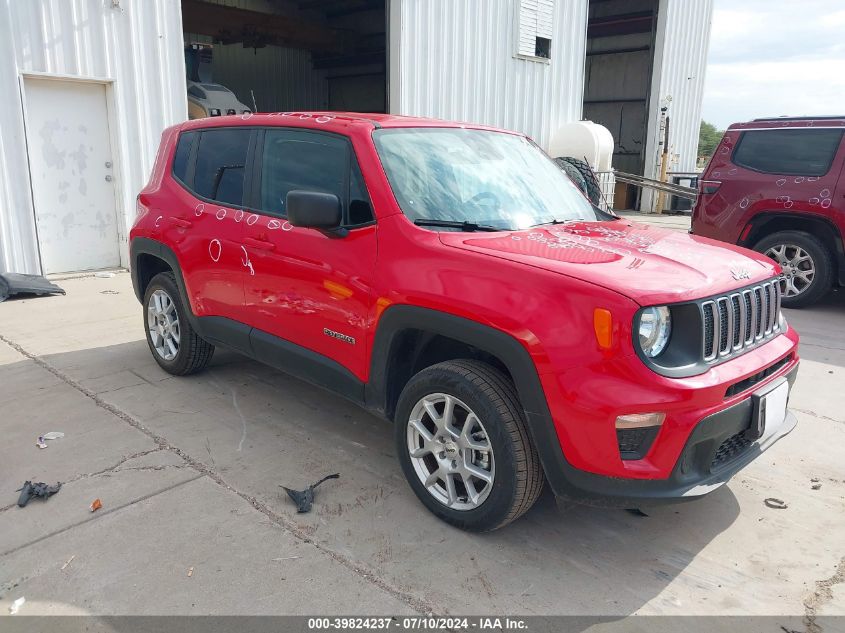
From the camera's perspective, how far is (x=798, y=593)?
102 inches

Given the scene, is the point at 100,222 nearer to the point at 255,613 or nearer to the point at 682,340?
the point at 255,613

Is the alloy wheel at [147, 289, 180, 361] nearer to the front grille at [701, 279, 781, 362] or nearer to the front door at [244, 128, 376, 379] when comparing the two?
the front door at [244, 128, 376, 379]

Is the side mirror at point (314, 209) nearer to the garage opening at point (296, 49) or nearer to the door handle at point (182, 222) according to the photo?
the door handle at point (182, 222)

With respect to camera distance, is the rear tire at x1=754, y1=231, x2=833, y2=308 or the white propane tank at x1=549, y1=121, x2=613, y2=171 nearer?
the rear tire at x1=754, y1=231, x2=833, y2=308

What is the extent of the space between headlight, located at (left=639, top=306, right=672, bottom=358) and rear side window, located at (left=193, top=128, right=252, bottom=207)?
2.58 metres

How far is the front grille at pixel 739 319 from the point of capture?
2582 millimetres

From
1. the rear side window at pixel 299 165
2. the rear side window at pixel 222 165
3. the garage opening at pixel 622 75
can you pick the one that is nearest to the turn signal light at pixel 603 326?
the rear side window at pixel 299 165

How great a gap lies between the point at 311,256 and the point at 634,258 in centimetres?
161

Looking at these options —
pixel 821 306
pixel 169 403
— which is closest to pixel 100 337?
pixel 169 403

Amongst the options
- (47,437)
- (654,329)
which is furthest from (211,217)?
(654,329)

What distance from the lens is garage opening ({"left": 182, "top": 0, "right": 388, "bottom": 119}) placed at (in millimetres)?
16203

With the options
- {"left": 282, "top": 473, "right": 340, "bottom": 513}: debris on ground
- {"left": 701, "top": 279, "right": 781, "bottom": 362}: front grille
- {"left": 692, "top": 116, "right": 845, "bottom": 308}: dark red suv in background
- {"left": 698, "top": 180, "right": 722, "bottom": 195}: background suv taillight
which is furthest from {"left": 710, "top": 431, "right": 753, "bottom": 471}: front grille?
{"left": 698, "top": 180, "right": 722, "bottom": 195}: background suv taillight

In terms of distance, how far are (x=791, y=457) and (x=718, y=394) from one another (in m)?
1.68

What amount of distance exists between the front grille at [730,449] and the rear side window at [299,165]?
210 cm
